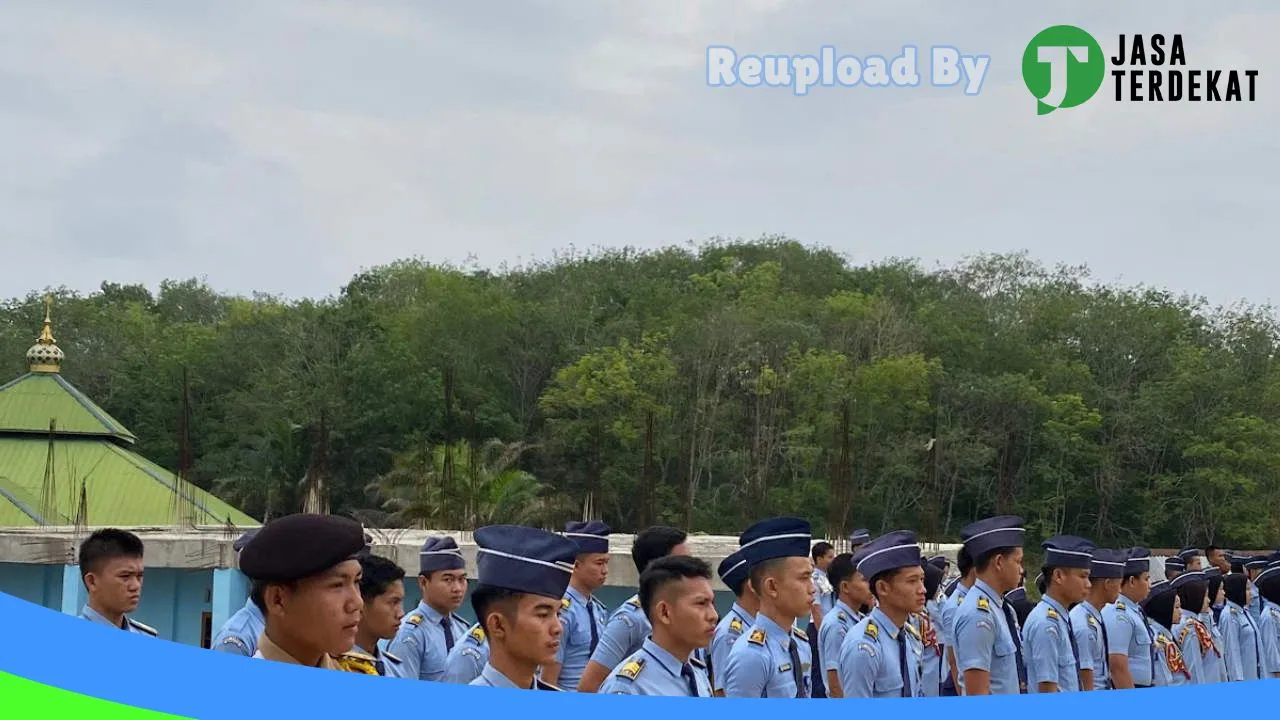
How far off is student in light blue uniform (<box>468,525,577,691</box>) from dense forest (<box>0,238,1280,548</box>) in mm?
21983

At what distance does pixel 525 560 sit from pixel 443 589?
2.51 meters

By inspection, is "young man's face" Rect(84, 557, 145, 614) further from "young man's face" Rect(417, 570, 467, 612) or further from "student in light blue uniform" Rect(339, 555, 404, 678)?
"young man's face" Rect(417, 570, 467, 612)

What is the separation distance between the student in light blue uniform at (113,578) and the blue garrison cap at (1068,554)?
350 centimetres

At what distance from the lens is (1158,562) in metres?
17.6

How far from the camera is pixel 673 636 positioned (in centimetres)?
417

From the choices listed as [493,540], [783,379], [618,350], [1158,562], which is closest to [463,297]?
[618,350]

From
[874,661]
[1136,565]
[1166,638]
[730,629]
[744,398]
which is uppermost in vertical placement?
[744,398]

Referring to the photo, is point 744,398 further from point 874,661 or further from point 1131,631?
point 874,661

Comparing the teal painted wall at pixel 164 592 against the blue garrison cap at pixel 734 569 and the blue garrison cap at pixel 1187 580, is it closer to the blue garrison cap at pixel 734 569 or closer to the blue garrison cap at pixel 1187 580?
the blue garrison cap at pixel 1187 580

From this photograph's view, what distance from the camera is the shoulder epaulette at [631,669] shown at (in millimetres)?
4039

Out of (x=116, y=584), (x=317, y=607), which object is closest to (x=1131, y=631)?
(x=116, y=584)

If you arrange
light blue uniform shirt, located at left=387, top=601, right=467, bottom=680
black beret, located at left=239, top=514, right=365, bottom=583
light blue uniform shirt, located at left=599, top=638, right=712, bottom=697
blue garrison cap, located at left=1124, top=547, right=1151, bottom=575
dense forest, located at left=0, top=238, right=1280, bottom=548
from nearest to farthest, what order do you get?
black beret, located at left=239, top=514, right=365, bottom=583 → light blue uniform shirt, located at left=599, top=638, right=712, bottom=697 → light blue uniform shirt, located at left=387, top=601, right=467, bottom=680 → blue garrison cap, located at left=1124, top=547, right=1151, bottom=575 → dense forest, located at left=0, top=238, right=1280, bottom=548

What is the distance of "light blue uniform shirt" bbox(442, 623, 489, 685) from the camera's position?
513 cm

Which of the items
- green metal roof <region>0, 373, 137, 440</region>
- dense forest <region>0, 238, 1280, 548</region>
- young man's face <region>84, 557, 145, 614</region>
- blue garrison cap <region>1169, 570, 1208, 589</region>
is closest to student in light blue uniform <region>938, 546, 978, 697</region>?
blue garrison cap <region>1169, 570, 1208, 589</region>
